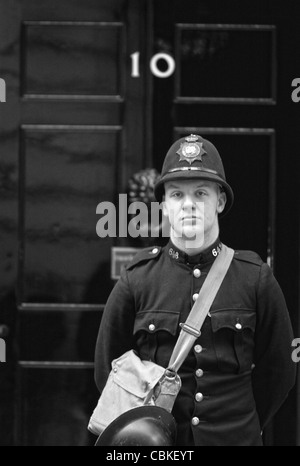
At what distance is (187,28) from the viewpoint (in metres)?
4.72

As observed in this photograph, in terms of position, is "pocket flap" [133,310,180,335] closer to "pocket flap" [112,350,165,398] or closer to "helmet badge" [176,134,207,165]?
"pocket flap" [112,350,165,398]

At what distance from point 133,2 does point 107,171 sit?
2.93 feet

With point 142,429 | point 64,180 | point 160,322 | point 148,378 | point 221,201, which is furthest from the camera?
point 64,180

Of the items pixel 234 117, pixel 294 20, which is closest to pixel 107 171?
pixel 234 117

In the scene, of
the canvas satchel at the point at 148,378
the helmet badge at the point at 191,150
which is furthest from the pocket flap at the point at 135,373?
the helmet badge at the point at 191,150

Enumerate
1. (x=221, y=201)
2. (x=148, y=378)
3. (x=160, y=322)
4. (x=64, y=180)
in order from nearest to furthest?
(x=148, y=378) → (x=160, y=322) → (x=221, y=201) → (x=64, y=180)

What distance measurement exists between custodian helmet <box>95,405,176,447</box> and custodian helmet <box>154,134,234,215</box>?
2.64ft

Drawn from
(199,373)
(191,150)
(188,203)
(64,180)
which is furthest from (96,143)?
(199,373)

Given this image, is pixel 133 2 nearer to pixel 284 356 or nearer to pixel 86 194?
pixel 86 194

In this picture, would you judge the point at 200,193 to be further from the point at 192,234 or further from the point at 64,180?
the point at 64,180

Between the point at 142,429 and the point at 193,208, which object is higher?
the point at 193,208

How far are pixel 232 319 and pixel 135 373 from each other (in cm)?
39

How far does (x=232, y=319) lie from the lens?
314 centimetres

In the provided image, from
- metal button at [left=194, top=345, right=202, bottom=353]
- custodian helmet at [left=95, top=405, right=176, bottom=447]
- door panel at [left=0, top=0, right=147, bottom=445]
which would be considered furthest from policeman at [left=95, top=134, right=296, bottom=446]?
door panel at [left=0, top=0, right=147, bottom=445]
